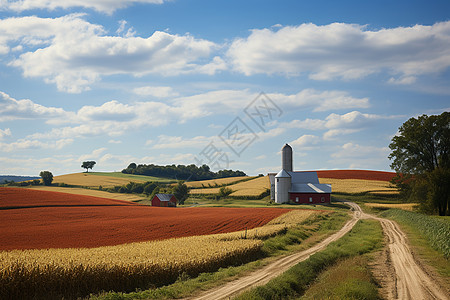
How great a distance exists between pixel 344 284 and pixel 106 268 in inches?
406

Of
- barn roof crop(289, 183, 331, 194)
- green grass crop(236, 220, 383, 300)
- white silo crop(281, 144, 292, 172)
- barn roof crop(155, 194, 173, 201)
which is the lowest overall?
barn roof crop(155, 194, 173, 201)

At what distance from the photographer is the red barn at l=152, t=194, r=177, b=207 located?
8806 centimetres

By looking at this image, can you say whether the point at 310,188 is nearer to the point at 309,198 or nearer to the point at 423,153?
the point at 309,198

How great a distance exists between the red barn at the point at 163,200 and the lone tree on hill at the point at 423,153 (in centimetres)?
4968

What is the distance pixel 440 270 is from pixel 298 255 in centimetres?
854

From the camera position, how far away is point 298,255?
84.5 feet

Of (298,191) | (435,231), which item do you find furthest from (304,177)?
(435,231)

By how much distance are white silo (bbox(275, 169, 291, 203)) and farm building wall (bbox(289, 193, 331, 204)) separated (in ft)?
4.67

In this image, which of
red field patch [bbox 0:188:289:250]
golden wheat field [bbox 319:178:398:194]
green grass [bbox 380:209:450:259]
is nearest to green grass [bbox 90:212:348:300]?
red field patch [bbox 0:188:289:250]

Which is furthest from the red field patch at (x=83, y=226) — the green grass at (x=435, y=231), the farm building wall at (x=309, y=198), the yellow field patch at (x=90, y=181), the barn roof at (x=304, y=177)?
the yellow field patch at (x=90, y=181)

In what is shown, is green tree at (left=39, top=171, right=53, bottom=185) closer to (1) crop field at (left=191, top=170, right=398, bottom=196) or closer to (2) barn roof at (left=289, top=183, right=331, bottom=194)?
(1) crop field at (left=191, top=170, right=398, bottom=196)

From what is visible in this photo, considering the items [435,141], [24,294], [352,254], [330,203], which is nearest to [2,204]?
[24,294]

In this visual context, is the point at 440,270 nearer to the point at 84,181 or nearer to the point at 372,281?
the point at 372,281

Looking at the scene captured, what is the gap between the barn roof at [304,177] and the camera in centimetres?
8844
